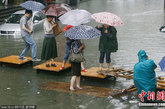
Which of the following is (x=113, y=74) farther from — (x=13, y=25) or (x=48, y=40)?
(x=13, y=25)

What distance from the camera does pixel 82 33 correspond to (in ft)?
29.5

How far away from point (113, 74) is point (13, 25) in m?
11.1

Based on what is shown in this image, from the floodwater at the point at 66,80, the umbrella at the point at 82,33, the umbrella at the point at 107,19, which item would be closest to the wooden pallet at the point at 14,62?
the floodwater at the point at 66,80

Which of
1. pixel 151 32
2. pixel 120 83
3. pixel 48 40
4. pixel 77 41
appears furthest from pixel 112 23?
pixel 151 32

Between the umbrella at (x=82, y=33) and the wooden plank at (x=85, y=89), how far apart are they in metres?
1.49

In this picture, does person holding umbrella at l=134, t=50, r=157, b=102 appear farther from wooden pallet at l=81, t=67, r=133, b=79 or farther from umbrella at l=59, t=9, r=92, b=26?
umbrella at l=59, t=9, r=92, b=26

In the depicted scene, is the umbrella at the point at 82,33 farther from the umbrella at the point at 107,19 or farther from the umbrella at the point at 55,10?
the umbrella at the point at 55,10

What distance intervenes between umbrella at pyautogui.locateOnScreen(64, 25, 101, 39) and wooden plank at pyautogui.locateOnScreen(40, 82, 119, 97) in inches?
58.8

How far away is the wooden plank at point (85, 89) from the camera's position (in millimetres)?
9057

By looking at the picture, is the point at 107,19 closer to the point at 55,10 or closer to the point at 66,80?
the point at 55,10

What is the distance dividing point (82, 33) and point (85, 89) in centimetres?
159

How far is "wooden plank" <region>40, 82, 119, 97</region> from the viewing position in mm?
9057

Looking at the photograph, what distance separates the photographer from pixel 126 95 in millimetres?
8953

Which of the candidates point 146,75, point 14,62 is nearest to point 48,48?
point 14,62
